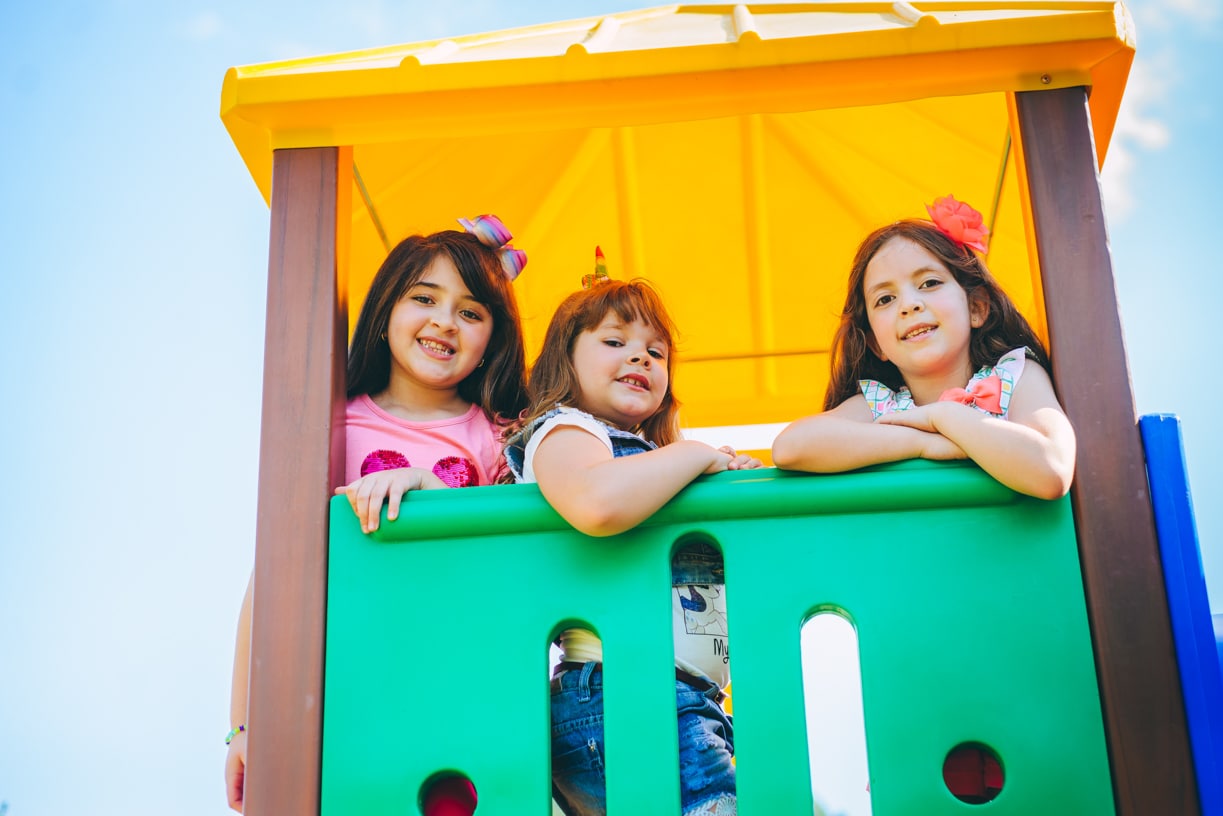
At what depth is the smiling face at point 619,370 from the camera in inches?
96.2

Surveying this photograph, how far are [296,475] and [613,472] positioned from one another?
55 cm

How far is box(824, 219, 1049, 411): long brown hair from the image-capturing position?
7.66ft

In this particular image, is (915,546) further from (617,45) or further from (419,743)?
(617,45)

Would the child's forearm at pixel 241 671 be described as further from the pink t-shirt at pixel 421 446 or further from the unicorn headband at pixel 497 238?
the unicorn headband at pixel 497 238

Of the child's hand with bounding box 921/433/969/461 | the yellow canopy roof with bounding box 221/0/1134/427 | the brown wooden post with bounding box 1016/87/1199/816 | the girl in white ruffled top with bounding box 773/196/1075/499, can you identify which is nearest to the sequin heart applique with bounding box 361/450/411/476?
the yellow canopy roof with bounding box 221/0/1134/427

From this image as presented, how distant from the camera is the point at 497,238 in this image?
2785 mm

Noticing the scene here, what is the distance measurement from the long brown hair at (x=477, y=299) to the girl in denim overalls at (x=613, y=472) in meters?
0.24

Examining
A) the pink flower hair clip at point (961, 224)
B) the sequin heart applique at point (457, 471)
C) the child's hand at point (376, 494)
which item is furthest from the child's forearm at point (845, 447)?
the sequin heart applique at point (457, 471)

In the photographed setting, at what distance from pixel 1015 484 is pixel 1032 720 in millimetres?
342

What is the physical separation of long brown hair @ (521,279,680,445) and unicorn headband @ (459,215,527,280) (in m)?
0.25

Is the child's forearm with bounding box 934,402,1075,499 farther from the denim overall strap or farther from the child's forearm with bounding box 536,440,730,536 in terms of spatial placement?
the denim overall strap

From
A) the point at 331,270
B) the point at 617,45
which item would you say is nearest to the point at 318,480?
the point at 331,270

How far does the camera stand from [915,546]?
1.81m

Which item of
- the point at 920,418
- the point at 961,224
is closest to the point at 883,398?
the point at 961,224
